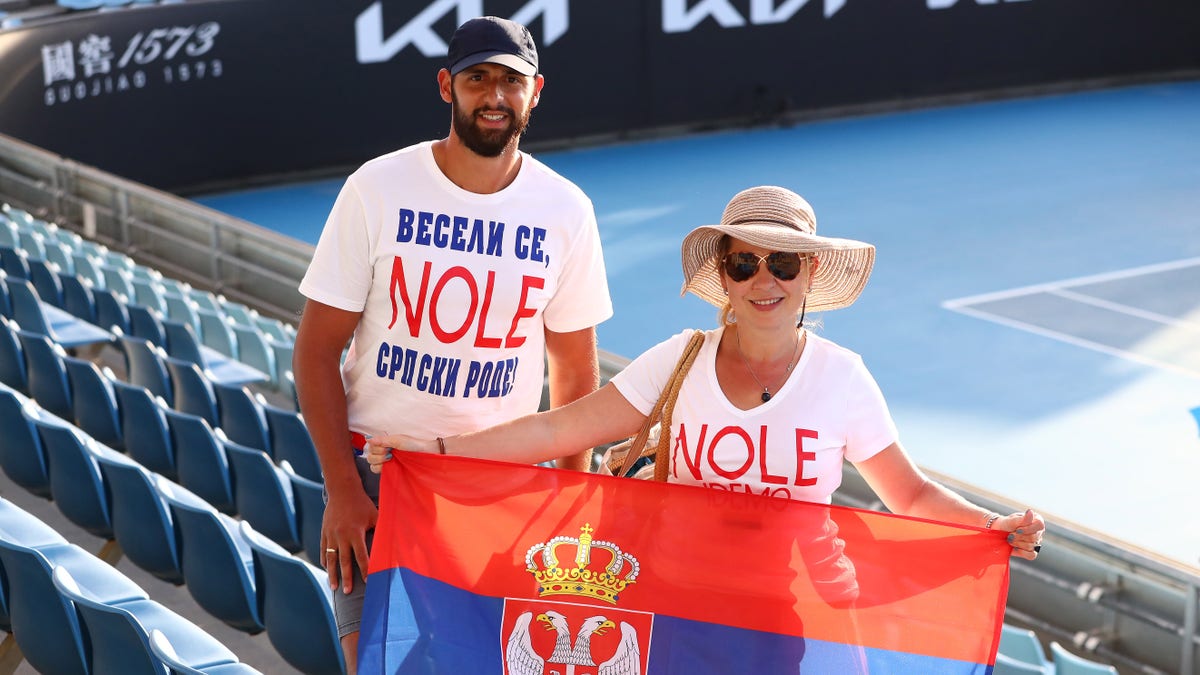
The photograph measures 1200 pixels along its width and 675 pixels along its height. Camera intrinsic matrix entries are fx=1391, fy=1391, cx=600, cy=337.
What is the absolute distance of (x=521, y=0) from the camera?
15297 millimetres

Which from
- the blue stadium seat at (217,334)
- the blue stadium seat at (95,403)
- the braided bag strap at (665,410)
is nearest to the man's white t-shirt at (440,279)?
the braided bag strap at (665,410)

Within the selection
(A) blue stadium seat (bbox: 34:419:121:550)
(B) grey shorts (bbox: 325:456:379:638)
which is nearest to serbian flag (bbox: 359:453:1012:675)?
(B) grey shorts (bbox: 325:456:379:638)

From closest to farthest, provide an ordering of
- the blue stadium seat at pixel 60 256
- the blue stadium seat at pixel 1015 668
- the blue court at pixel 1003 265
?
the blue stadium seat at pixel 1015 668 → the blue court at pixel 1003 265 → the blue stadium seat at pixel 60 256

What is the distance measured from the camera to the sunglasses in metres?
2.46

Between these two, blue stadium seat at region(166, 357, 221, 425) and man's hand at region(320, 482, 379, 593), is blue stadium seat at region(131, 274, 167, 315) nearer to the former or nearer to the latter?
blue stadium seat at region(166, 357, 221, 425)

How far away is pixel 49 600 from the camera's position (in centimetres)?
354

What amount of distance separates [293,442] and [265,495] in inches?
29.3

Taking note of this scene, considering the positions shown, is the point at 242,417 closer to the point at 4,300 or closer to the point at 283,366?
the point at 283,366

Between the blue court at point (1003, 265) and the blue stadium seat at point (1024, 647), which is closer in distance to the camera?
the blue stadium seat at point (1024, 647)

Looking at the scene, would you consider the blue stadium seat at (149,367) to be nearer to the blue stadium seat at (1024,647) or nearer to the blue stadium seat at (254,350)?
the blue stadium seat at (254,350)

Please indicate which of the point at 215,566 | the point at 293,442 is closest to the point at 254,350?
the point at 293,442

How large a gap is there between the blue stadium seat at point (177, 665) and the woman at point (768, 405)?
30.8 inches

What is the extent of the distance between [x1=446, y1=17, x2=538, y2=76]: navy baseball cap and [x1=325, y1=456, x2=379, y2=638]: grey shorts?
0.80m

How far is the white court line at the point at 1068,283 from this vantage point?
1098cm
